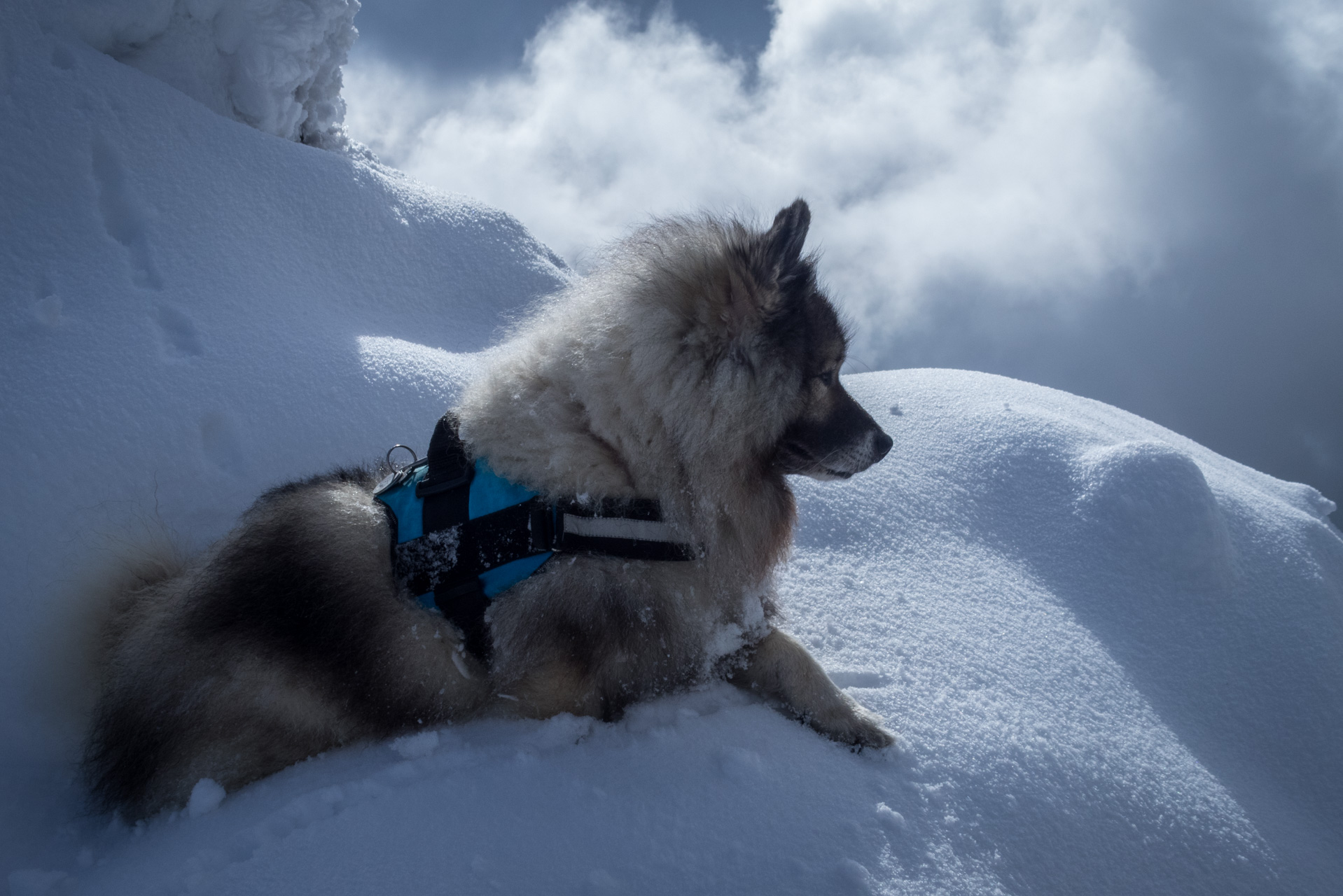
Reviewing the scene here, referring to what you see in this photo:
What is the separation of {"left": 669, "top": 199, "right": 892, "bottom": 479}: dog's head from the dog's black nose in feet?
0.04

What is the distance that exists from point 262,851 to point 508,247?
4.60 m

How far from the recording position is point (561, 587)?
2.04m

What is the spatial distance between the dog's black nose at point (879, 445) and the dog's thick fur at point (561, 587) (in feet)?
0.69

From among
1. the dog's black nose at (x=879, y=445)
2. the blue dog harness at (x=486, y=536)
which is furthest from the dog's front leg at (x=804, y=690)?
the dog's black nose at (x=879, y=445)

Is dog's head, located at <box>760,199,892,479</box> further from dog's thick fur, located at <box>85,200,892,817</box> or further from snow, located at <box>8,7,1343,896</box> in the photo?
snow, located at <box>8,7,1343,896</box>

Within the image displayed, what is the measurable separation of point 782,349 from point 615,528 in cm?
86

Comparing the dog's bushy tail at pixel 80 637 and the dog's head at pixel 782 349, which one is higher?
the dog's head at pixel 782 349

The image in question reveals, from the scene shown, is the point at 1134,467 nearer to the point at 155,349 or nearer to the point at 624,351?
the point at 624,351

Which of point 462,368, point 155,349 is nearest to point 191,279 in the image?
point 155,349

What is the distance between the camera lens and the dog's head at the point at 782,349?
2.10 metres

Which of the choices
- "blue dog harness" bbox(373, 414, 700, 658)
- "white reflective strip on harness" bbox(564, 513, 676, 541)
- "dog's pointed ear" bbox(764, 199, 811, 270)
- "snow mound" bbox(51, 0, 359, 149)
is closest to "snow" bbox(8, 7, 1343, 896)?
"snow mound" bbox(51, 0, 359, 149)

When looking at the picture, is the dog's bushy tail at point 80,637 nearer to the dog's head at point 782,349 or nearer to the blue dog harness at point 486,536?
the blue dog harness at point 486,536

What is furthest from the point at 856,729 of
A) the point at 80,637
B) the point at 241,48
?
the point at 241,48

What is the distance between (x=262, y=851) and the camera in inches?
68.4
